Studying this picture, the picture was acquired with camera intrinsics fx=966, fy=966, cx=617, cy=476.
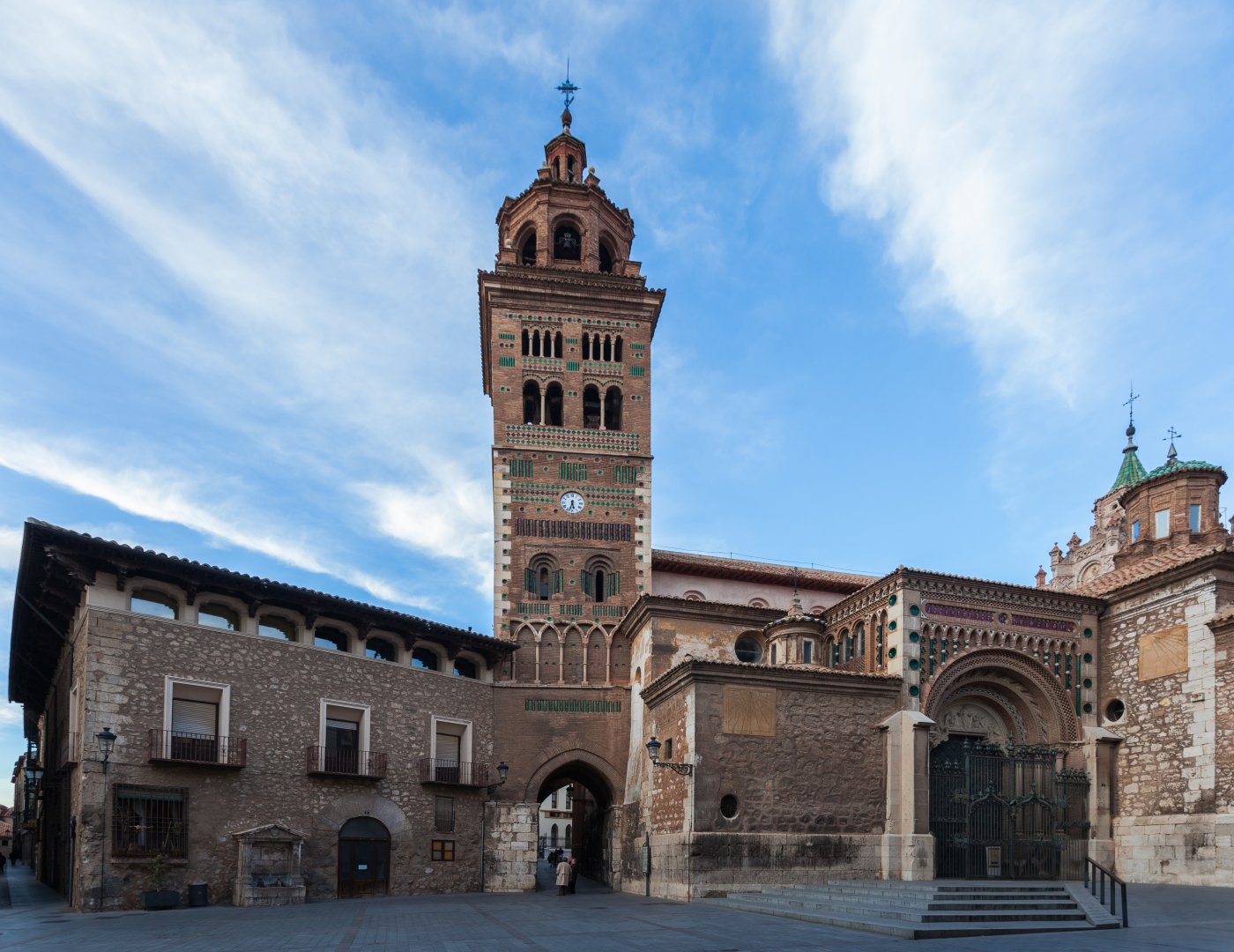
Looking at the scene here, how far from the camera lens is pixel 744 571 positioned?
35188mm

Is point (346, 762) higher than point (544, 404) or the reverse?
the reverse

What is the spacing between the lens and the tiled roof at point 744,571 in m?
34.9

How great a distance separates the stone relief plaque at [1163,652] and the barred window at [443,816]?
1866 centimetres

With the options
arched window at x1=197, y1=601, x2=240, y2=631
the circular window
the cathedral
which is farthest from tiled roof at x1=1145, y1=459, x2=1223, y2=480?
arched window at x1=197, y1=601, x2=240, y2=631

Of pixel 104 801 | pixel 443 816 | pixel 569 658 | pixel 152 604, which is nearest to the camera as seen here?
pixel 104 801

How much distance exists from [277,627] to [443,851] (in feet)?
25.8

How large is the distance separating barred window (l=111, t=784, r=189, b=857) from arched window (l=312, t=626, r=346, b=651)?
5082mm

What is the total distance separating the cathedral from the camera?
21.7 meters

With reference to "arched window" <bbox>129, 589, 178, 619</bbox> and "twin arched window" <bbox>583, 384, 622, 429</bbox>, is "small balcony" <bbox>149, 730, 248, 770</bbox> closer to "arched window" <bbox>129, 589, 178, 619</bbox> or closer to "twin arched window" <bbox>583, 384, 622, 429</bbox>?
"arched window" <bbox>129, 589, 178, 619</bbox>

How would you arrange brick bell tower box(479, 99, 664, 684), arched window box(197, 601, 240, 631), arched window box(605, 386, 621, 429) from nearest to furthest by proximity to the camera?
1. arched window box(197, 601, 240, 631)
2. brick bell tower box(479, 99, 664, 684)
3. arched window box(605, 386, 621, 429)

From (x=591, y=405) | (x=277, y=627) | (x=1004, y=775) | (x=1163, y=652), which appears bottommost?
(x=1004, y=775)

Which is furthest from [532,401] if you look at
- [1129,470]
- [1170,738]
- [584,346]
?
[1129,470]

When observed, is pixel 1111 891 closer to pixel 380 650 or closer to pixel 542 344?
pixel 380 650

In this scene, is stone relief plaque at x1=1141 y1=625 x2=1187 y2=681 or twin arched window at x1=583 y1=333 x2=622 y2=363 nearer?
stone relief plaque at x1=1141 y1=625 x2=1187 y2=681
